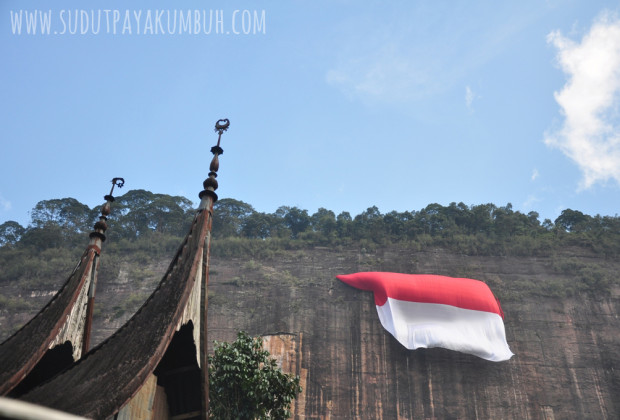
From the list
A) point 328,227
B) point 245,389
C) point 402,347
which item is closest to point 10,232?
point 328,227

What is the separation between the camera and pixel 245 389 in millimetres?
15062

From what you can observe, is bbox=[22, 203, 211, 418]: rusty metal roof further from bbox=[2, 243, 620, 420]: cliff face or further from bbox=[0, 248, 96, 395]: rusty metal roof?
bbox=[2, 243, 620, 420]: cliff face

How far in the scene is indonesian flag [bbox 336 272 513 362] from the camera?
3102cm

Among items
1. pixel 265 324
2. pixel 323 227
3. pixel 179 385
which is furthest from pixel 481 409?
pixel 179 385

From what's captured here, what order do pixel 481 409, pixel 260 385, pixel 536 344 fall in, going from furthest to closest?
pixel 536 344 → pixel 481 409 → pixel 260 385

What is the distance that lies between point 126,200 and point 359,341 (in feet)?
109

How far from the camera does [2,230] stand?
52.0 m

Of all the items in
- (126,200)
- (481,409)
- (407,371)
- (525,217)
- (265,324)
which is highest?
(126,200)

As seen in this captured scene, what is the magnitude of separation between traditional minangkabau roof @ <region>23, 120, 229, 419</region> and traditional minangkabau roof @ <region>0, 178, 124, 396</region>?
1240 mm

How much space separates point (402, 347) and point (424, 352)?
130cm

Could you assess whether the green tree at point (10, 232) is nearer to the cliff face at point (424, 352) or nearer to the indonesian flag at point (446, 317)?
the cliff face at point (424, 352)

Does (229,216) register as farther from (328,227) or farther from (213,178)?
(213,178)

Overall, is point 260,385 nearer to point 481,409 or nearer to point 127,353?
point 127,353

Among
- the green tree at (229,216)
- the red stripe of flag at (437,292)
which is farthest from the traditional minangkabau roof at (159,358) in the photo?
the green tree at (229,216)
